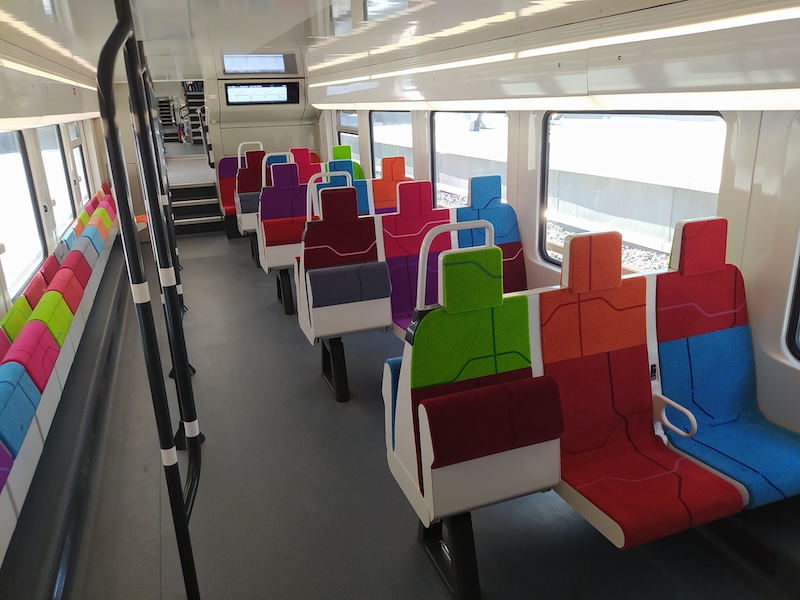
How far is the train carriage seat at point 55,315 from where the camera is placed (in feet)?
11.3

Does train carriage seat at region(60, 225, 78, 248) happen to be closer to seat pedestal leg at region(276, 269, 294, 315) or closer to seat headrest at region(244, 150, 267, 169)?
seat pedestal leg at region(276, 269, 294, 315)

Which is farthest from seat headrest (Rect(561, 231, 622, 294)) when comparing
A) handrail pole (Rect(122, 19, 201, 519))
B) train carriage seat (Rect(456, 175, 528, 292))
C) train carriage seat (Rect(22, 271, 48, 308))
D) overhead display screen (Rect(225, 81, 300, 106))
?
overhead display screen (Rect(225, 81, 300, 106))

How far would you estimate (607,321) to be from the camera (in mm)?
2568

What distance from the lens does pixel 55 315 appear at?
359 centimetres

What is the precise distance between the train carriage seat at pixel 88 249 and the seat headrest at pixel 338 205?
8.08ft

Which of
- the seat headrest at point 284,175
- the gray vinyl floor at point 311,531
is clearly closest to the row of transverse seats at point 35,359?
the gray vinyl floor at point 311,531

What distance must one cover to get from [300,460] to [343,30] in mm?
2604

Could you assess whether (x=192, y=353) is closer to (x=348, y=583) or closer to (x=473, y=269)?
(x=348, y=583)

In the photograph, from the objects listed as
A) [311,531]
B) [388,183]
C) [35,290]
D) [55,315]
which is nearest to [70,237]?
[35,290]

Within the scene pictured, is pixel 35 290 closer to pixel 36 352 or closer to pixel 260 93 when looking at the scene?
pixel 36 352

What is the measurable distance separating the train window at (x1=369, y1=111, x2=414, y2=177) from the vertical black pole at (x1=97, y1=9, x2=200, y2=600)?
5498mm

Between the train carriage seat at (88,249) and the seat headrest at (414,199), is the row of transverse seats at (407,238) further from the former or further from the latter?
the train carriage seat at (88,249)

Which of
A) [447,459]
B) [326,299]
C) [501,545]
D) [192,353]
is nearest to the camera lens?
[447,459]

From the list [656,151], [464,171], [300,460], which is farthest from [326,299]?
[464,171]
